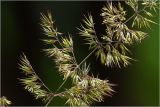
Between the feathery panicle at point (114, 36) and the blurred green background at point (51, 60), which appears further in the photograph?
the blurred green background at point (51, 60)

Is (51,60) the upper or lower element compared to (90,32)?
lower

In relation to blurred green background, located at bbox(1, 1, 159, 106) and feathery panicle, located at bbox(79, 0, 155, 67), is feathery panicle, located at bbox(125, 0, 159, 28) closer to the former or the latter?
feathery panicle, located at bbox(79, 0, 155, 67)

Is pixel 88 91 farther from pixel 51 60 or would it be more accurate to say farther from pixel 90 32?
pixel 51 60

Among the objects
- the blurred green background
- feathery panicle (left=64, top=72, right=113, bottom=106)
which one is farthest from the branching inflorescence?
the blurred green background

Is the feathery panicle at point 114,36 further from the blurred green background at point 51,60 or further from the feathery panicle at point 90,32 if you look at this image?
the blurred green background at point 51,60

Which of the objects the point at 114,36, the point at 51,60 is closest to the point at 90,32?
the point at 114,36

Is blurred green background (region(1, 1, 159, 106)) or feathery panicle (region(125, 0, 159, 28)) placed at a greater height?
feathery panicle (region(125, 0, 159, 28))

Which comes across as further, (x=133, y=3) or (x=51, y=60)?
(x=51, y=60)

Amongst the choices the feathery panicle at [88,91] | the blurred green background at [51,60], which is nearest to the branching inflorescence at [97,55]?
the feathery panicle at [88,91]

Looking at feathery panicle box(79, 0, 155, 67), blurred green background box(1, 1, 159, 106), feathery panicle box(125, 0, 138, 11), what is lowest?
blurred green background box(1, 1, 159, 106)
